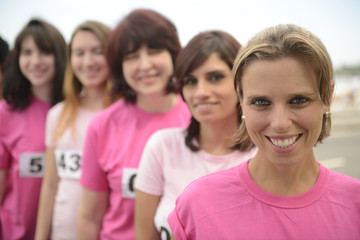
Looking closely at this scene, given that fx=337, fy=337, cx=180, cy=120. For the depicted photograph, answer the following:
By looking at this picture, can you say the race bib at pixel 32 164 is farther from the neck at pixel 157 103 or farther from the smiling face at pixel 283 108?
the smiling face at pixel 283 108

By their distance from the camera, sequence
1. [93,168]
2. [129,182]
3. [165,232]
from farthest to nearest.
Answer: [93,168] < [129,182] < [165,232]

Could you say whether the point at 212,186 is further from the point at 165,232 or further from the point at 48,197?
the point at 48,197

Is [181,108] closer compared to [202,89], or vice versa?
[202,89]

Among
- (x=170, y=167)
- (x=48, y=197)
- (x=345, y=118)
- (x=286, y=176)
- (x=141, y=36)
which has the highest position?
(x=141, y=36)

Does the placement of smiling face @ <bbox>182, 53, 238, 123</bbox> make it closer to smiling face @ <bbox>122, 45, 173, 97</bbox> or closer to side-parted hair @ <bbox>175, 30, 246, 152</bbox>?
side-parted hair @ <bbox>175, 30, 246, 152</bbox>

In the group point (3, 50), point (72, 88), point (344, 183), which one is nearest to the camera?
point (344, 183)

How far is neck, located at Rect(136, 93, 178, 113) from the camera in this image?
2238mm

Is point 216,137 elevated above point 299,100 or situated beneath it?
situated beneath

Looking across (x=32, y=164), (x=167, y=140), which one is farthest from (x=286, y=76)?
(x=32, y=164)

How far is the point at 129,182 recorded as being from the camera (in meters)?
2.04

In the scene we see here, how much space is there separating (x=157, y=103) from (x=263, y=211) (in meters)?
1.26

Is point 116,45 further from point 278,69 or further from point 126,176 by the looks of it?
point 278,69

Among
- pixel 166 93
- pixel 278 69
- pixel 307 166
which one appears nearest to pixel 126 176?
pixel 166 93

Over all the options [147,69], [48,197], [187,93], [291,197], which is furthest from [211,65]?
[48,197]
